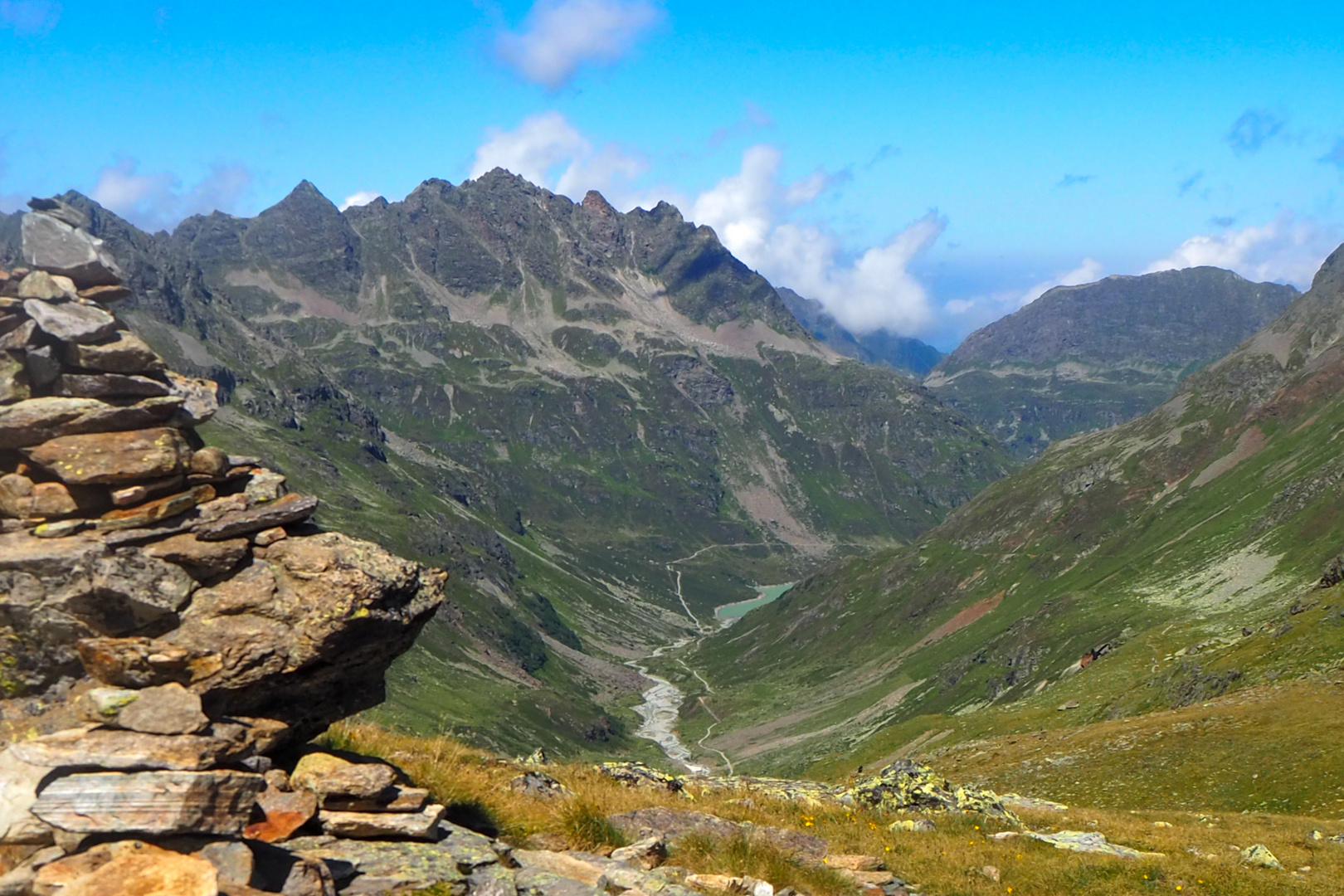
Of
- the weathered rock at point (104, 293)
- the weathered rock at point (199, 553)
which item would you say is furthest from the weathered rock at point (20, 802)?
the weathered rock at point (104, 293)

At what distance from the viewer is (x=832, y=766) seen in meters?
141

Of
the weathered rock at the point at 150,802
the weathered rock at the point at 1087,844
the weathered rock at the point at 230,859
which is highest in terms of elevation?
the weathered rock at the point at 150,802

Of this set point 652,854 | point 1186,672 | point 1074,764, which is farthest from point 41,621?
point 1186,672

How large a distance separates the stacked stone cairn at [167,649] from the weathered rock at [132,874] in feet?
0.08

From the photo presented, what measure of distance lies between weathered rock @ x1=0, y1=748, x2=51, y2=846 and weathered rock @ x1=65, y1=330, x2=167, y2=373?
989 centimetres

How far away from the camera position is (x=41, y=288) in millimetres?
20578

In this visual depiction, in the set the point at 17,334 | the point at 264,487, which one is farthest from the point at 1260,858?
the point at 17,334

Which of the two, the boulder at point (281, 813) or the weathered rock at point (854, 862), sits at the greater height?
the boulder at point (281, 813)

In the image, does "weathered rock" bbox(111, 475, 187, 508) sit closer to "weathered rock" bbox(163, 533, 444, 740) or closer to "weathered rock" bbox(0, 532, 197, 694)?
"weathered rock" bbox(0, 532, 197, 694)

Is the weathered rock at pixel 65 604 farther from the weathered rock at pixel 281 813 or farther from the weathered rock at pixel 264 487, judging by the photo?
the weathered rock at pixel 281 813

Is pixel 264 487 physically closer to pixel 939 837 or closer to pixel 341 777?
pixel 341 777

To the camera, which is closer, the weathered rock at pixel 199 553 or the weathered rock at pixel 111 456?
the weathered rock at pixel 199 553

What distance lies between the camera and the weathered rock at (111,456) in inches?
703

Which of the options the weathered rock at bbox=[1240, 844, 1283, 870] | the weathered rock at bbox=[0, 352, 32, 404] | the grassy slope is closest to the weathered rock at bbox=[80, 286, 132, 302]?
the weathered rock at bbox=[0, 352, 32, 404]
